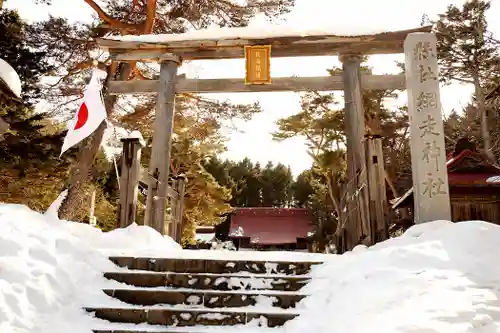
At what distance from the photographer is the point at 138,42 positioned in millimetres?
9133

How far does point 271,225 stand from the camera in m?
29.2

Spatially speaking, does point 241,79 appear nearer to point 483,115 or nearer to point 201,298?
point 201,298

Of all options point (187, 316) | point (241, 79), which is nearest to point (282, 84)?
point (241, 79)

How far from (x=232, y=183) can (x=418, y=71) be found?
31.5 m

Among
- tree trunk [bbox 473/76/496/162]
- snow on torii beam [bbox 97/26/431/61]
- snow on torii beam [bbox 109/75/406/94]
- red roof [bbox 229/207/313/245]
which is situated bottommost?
red roof [bbox 229/207/313/245]

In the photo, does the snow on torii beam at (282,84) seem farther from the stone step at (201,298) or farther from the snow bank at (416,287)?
the stone step at (201,298)

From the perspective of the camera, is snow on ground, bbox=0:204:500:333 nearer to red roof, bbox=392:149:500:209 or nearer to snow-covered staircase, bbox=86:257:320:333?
snow-covered staircase, bbox=86:257:320:333

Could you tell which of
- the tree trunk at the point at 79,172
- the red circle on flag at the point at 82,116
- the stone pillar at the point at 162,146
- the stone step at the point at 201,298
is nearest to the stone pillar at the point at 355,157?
the stone step at the point at 201,298

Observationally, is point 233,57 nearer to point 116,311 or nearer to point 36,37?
point 116,311

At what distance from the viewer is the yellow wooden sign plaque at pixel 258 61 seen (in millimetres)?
9250

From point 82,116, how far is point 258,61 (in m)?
4.01

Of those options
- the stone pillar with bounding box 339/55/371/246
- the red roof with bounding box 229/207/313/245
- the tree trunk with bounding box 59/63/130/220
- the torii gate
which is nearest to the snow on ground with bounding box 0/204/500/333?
the stone pillar with bounding box 339/55/371/246

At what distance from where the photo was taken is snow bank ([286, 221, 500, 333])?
131 inches

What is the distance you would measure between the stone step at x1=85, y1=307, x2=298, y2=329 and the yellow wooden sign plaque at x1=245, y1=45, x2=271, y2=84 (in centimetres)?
619
